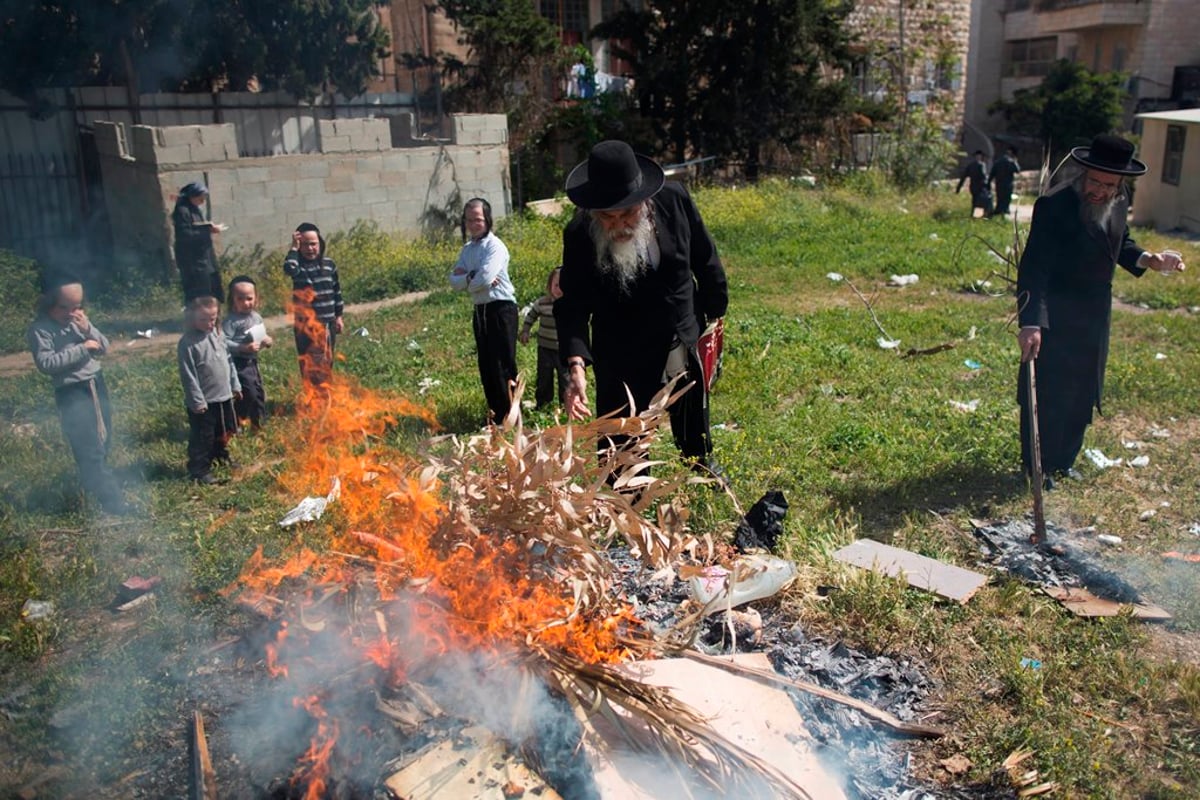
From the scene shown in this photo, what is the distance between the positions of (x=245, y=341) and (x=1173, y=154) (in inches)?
678

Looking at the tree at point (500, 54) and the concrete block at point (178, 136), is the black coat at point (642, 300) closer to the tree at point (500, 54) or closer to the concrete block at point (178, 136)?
the concrete block at point (178, 136)

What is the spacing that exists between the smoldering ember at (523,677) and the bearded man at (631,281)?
849 mm

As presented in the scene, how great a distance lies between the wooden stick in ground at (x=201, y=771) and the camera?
3.06m

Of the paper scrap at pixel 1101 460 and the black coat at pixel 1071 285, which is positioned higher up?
the black coat at pixel 1071 285

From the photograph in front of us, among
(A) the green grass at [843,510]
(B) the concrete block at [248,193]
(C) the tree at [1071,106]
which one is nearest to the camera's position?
(A) the green grass at [843,510]

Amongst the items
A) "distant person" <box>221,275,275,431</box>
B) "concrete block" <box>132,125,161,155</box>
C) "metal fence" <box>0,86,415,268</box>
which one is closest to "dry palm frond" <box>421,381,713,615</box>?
"distant person" <box>221,275,275,431</box>

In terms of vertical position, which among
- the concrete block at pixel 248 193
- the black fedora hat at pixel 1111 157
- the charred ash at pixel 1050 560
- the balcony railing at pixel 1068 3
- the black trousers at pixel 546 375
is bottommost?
the charred ash at pixel 1050 560

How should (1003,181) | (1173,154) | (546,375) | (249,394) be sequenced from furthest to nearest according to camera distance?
(1003,181) → (1173,154) → (546,375) → (249,394)

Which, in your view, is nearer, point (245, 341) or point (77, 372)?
point (77, 372)

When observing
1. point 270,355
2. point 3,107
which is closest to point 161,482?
point 270,355

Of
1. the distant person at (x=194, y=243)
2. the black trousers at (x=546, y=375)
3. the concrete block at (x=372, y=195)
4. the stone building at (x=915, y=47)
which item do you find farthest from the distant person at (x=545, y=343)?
the stone building at (x=915, y=47)

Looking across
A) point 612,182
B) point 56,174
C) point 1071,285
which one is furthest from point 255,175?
point 1071,285

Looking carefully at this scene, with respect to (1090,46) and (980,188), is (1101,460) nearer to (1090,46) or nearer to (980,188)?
(980,188)

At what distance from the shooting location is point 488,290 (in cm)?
658
